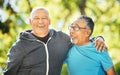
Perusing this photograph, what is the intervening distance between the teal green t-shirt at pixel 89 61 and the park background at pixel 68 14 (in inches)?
336

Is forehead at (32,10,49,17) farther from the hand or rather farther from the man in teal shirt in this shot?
the hand

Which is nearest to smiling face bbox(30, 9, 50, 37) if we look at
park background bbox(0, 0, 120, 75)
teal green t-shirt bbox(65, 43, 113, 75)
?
teal green t-shirt bbox(65, 43, 113, 75)

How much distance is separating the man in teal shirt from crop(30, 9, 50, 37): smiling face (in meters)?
0.29

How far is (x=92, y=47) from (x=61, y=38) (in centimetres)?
47

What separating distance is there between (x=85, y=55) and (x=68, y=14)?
37.1ft

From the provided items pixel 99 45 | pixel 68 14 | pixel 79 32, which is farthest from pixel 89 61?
pixel 68 14

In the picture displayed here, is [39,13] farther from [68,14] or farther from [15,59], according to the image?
[68,14]

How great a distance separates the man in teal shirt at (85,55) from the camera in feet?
13.5

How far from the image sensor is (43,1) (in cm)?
1516

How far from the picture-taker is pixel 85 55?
13.8 feet

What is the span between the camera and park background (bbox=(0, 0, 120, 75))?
42.9ft

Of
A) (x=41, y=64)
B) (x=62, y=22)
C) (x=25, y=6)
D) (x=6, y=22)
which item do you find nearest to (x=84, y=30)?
(x=41, y=64)

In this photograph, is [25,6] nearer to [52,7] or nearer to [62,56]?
[52,7]

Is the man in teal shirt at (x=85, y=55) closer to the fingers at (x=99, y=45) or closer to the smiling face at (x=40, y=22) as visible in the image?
the fingers at (x=99, y=45)
